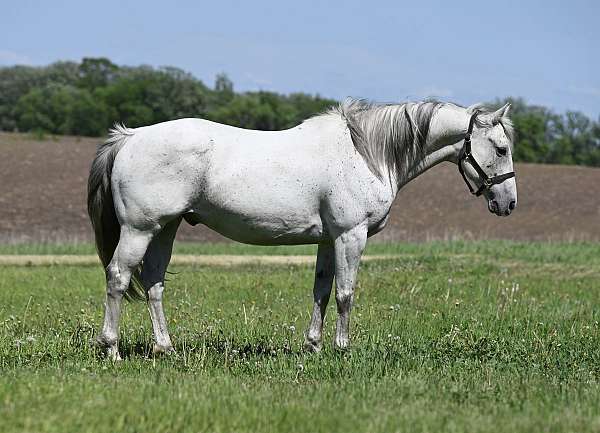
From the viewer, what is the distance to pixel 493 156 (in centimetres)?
865

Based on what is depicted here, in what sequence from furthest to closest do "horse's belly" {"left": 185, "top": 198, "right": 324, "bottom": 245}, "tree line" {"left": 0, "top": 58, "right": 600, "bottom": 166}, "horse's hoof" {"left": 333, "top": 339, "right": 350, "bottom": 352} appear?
1. "tree line" {"left": 0, "top": 58, "right": 600, "bottom": 166}
2. "horse's hoof" {"left": 333, "top": 339, "right": 350, "bottom": 352}
3. "horse's belly" {"left": 185, "top": 198, "right": 324, "bottom": 245}

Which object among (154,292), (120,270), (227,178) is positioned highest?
(227,178)

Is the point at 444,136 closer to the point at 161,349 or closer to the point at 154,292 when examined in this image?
the point at 154,292

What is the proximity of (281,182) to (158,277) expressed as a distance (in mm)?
1591

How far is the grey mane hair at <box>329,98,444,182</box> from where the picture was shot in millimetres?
8477

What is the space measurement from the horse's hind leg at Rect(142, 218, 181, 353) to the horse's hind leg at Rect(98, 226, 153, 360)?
466mm

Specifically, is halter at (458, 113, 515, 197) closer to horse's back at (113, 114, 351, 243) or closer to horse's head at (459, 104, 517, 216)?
horse's head at (459, 104, 517, 216)

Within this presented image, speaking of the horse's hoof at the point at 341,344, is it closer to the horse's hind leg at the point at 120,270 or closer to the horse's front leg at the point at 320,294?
the horse's front leg at the point at 320,294

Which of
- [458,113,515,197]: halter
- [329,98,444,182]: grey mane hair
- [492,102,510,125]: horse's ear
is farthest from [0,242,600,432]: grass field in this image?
[492,102,510,125]: horse's ear

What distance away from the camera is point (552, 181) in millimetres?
51312

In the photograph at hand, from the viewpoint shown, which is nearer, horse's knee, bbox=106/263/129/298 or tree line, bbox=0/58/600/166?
horse's knee, bbox=106/263/129/298

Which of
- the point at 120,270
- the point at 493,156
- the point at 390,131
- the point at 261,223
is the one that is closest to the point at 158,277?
the point at 120,270

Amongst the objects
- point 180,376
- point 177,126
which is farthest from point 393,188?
point 180,376

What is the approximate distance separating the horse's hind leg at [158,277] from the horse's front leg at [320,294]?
1.34 m
